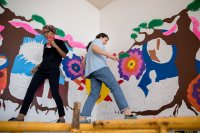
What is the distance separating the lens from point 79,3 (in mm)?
3576

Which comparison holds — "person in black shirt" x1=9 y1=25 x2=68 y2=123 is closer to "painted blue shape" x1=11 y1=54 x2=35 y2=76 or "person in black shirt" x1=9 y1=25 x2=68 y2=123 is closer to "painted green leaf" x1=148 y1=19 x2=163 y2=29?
"painted blue shape" x1=11 y1=54 x2=35 y2=76

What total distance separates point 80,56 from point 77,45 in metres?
0.18

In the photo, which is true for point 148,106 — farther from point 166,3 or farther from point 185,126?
point 185,126

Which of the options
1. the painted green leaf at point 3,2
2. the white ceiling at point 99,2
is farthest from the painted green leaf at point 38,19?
the white ceiling at point 99,2

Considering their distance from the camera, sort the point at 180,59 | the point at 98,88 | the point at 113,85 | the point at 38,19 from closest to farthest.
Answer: the point at 113,85 → the point at 98,88 → the point at 180,59 → the point at 38,19

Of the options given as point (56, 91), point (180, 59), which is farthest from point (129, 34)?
point (56, 91)

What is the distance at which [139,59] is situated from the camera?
2.88 metres

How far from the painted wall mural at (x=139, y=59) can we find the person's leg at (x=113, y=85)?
22.8 inches

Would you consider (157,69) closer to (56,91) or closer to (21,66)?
(56,91)

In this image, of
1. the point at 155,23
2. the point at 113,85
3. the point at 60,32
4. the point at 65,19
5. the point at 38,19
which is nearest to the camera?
the point at 113,85

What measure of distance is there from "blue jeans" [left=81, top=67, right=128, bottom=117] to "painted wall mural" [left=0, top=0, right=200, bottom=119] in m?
0.59

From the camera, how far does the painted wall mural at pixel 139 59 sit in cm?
233

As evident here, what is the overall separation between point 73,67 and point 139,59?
969mm

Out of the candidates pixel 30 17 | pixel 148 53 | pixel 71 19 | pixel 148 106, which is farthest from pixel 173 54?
pixel 30 17
